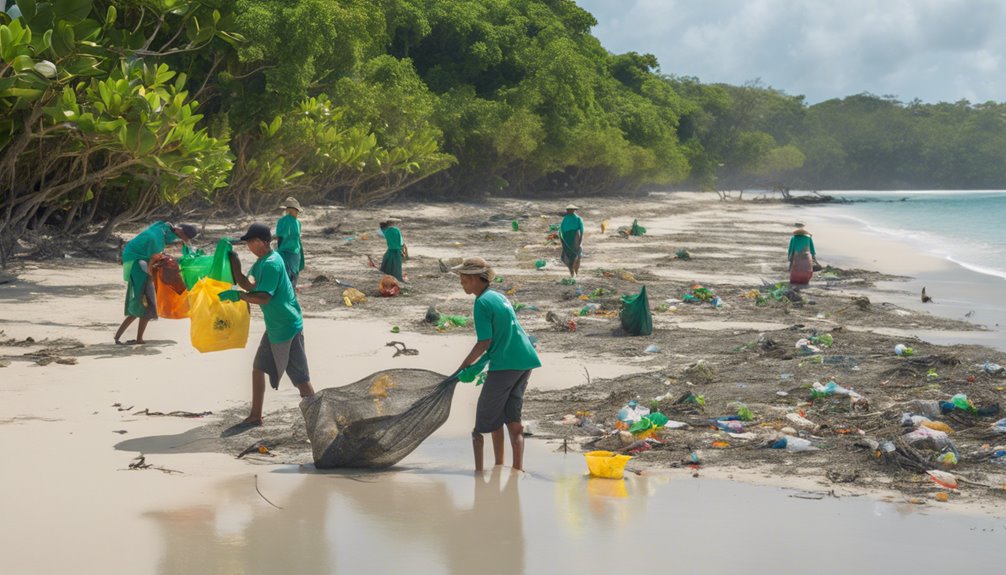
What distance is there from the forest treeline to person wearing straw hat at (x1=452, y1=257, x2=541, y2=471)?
742cm

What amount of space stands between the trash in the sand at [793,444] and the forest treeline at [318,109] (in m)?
8.68

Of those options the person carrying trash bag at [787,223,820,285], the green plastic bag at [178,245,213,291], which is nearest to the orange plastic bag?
the green plastic bag at [178,245,213,291]

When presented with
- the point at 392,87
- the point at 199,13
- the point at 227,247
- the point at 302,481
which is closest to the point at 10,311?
the point at 199,13

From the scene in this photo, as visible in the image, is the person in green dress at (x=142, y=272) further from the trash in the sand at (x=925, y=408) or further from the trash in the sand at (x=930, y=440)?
the trash in the sand at (x=930, y=440)

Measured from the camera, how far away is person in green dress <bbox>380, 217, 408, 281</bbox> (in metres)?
17.0

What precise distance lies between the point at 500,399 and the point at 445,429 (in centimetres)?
174

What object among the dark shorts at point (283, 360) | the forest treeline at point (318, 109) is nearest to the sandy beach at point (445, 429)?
the dark shorts at point (283, 360)

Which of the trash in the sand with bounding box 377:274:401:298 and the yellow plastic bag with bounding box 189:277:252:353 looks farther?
the trash in the sand with bounding box 377:274:401:298

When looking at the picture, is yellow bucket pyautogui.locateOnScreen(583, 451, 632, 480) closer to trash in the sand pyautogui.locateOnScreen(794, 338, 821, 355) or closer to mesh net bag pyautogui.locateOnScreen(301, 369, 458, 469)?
mesh net bag pyautogui.locateOnScreen(301, 369, 458, 469)

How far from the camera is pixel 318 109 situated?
27938 millimetres

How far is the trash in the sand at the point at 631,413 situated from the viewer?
8.25 m

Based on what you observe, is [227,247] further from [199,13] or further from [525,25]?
[525,25]

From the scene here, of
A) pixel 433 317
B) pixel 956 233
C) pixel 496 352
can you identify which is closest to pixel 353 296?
pixel 433 317

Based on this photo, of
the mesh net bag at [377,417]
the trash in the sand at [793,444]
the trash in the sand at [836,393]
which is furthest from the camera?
the trash in the sand at [836,393]
